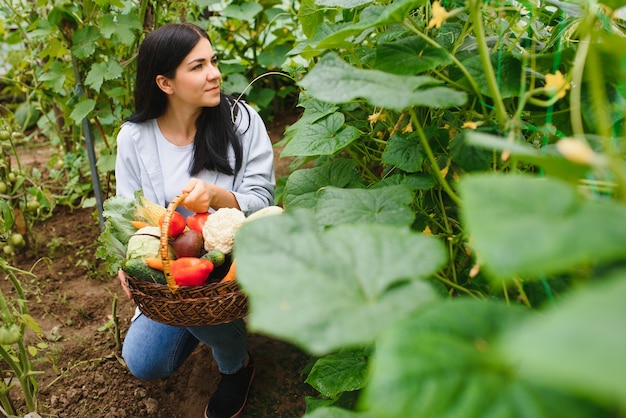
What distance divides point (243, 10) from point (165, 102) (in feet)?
4.87

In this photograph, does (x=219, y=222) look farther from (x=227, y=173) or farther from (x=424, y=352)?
(x=424, y=352)

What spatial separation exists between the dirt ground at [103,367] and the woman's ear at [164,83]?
70cm

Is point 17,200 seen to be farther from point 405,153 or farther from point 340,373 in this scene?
point 405,153

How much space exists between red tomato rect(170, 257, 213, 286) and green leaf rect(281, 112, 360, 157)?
1.07 ft

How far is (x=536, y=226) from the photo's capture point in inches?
14.8

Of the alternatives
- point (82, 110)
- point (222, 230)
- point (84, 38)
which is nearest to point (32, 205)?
point (82, 110)

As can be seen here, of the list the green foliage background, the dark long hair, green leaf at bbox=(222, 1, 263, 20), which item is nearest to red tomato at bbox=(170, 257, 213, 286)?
the green foliage background

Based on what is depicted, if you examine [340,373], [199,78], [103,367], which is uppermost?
[199,78]

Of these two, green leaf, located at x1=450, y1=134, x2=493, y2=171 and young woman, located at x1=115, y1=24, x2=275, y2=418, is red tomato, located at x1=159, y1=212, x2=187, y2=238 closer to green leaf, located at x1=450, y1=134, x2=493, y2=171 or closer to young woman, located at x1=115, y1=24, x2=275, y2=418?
young woman, located at x1=115, y1=24, x2=275, y2=418

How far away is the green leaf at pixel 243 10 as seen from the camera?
117 inches

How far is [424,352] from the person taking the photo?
14.9 inches

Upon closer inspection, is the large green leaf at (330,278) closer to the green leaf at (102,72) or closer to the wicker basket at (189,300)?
the wicker basket at (189,300)

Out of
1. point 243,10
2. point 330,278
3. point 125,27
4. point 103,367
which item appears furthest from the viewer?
point 243,10

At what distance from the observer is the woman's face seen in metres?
1.62
